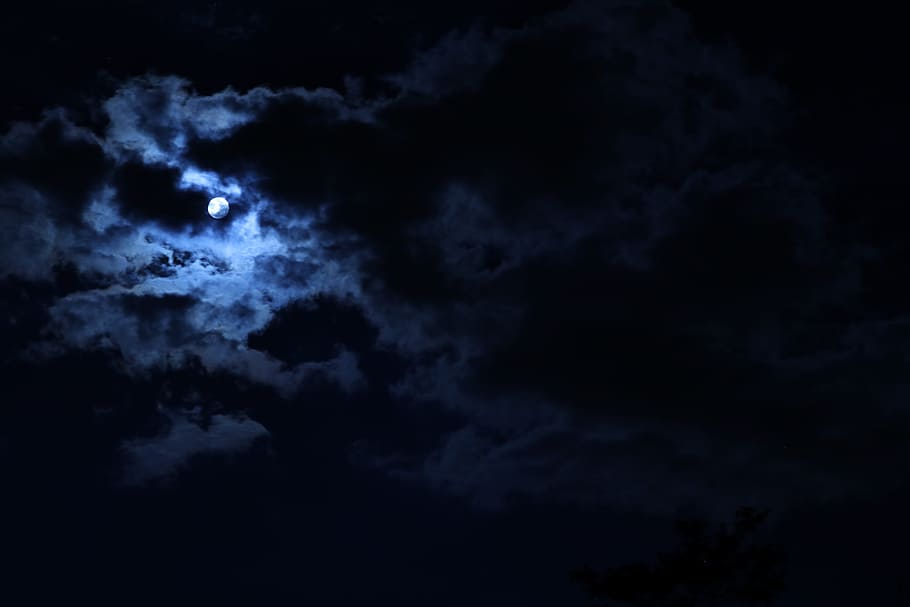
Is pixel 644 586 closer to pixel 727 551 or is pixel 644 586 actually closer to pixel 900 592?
pixel 727 551

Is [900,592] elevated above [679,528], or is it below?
below

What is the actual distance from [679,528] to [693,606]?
297 cm

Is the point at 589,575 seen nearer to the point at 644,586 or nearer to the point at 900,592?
the point at 644,586

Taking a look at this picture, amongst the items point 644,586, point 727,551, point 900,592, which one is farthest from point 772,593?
point 900,592

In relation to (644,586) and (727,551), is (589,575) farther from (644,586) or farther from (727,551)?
(727,551)

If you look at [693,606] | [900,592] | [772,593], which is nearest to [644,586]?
[693,606]

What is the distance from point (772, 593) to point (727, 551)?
2.18 metres

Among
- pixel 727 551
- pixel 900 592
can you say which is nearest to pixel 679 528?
pixel 727 551

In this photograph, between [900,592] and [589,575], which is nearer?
[589,575]

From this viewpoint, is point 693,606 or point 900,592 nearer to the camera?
point 693,606

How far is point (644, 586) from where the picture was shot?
38406 mm

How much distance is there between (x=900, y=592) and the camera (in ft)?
142

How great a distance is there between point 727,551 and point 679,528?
1963 millimetres

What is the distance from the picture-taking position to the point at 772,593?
37562mm
